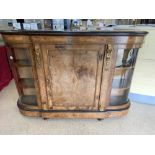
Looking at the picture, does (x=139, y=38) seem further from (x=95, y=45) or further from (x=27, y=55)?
(x=27, y=55)

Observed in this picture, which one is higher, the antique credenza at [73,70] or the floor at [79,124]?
the antique credenza at [73,70]

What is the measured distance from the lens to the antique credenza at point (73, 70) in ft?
3.96

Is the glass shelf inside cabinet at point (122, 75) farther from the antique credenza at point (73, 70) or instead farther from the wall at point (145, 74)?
the wall at point (145, 74)

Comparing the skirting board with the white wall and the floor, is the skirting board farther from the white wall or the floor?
the floor

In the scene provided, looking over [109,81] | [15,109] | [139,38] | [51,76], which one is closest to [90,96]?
[109,81]

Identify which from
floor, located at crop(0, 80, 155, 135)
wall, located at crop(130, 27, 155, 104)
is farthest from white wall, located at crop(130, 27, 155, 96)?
floor, located at crop(0, 80, 155, 135)

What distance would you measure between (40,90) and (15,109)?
66cm

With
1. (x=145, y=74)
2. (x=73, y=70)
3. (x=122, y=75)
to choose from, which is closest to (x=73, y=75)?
(x=73, y=70)

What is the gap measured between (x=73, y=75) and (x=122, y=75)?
524 mm

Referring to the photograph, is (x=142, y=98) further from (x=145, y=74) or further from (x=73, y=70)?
(x=73, y=70)

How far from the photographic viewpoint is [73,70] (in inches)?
52.9

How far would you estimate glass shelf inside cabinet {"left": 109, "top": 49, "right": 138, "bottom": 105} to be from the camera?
137cm

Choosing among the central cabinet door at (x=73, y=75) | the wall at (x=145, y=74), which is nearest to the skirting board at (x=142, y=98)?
the wall at (x=145, y=74)
